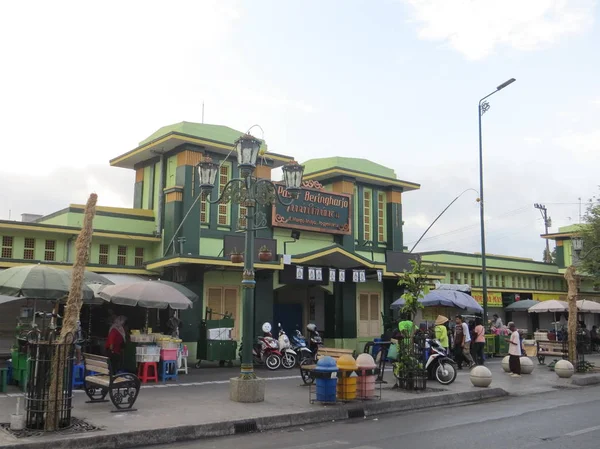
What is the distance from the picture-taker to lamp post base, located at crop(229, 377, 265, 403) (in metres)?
12.4

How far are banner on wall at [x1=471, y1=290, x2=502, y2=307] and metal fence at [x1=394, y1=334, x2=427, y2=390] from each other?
2153 centimetres

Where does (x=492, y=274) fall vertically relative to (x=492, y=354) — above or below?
above

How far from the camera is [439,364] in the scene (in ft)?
52.7

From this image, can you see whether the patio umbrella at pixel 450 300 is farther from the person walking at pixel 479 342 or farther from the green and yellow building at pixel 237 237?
the green and yellow building at pixel 237 237

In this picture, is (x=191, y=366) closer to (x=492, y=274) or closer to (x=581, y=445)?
(x=581, y=445)

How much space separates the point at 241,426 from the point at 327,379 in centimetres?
242

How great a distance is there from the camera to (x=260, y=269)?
2191 centimetres

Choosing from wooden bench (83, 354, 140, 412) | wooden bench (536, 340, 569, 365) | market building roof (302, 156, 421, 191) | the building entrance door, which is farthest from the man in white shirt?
wooden bench (83, 354, 140, 412)

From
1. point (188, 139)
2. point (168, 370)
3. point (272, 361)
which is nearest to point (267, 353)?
point (272, 361)

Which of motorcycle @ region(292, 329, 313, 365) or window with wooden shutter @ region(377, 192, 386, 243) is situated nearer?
motorcycle @ region(292, 329, 313, 365)

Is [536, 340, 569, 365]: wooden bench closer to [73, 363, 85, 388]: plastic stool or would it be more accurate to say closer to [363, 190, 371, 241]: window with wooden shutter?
[363, 190, 371, 241]: window with wooden shutter

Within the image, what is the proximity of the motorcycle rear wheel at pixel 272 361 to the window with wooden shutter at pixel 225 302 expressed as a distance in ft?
7.94

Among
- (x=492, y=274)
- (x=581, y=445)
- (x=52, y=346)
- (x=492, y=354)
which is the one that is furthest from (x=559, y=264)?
(x=52, y=346)

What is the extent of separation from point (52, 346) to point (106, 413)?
2.18 meters
